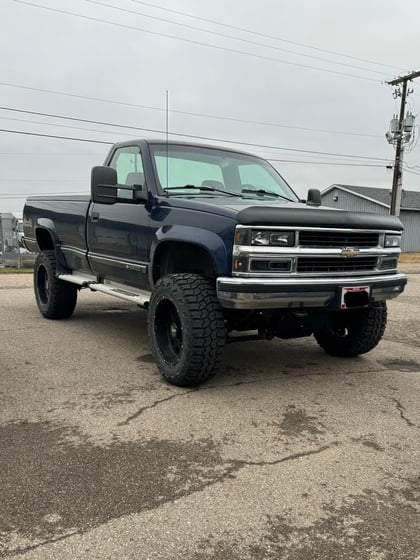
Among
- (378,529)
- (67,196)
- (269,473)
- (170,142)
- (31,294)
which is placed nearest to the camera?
(378,529)

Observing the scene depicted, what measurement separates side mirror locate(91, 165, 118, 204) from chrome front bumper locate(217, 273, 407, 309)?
62.2 inches

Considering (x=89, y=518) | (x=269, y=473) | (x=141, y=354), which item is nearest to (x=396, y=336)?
(x=141, y=354)

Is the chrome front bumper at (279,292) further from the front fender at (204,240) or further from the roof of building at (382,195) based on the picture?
the roof of building at (382,195)

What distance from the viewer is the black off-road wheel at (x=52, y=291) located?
6781mm

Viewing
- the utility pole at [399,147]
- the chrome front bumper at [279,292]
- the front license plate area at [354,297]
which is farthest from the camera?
the utility pole at [399,147]

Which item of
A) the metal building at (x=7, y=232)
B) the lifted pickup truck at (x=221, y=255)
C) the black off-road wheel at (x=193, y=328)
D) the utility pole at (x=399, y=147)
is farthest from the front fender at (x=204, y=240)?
the utility pole at (x=399, y=147)

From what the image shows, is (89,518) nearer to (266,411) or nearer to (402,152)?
(266,411)

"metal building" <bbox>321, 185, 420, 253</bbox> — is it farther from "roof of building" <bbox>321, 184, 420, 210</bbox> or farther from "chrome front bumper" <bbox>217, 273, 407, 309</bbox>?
"chrome front bumper" <bbox>217, 273, 407, 309</bbox>

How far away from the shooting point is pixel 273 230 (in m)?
3.77

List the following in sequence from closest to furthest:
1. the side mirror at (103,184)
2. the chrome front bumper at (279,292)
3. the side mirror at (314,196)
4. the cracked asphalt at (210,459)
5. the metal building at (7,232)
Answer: the cracked asphalt at (210,459), the chrome front bumper at (279,292), the side mirror at (103,184), the side mirror at (314,196), the metal building at (7,232)

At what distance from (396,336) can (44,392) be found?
181 inches

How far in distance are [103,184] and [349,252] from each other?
2259 millimetres

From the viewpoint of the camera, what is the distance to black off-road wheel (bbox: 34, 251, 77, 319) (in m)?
6.78

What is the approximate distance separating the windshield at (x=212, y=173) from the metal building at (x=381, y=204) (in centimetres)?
2956
